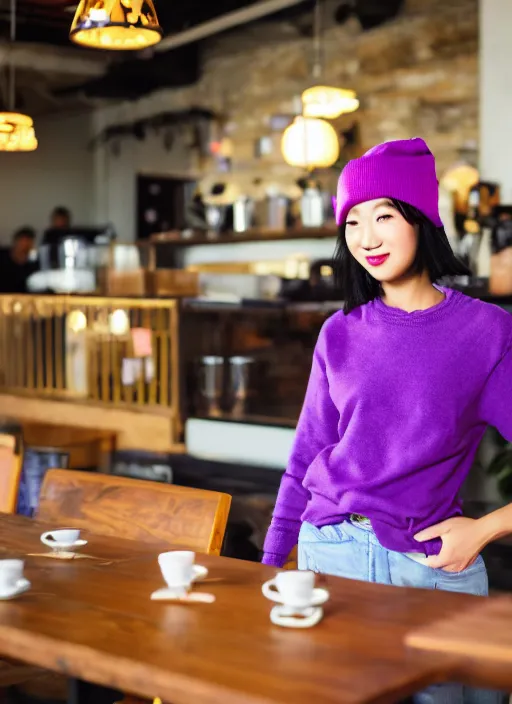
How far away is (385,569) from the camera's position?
1.72m

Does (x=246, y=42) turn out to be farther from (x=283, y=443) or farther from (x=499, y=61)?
(x=283, y=443)

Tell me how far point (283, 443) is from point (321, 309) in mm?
1206

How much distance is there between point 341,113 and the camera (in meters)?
7.50

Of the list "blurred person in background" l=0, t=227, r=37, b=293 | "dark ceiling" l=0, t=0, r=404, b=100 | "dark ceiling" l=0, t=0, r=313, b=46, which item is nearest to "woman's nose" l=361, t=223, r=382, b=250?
"dark ceiling" l=0, t=0, r=404, b=100

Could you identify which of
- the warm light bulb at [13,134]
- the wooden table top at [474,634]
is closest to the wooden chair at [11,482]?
the wooden table top at [474,634]

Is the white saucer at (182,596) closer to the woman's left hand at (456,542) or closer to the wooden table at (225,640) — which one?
the wooden table at (225,640)

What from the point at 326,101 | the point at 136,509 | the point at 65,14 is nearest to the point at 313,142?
the point at 326,101

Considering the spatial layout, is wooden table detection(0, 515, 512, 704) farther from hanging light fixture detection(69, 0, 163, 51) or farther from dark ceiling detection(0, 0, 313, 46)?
dark ceiling detection(0, 0, 313, 46)

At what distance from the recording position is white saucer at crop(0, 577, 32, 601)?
1545mm

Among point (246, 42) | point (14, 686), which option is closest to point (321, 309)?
point (246, 42)

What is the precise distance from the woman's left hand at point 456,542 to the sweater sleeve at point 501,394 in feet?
0.55

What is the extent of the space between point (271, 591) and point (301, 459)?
41 centimetres

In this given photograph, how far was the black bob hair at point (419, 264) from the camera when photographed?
177cm

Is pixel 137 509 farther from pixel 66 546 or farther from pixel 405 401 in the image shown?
pixel 405 401
